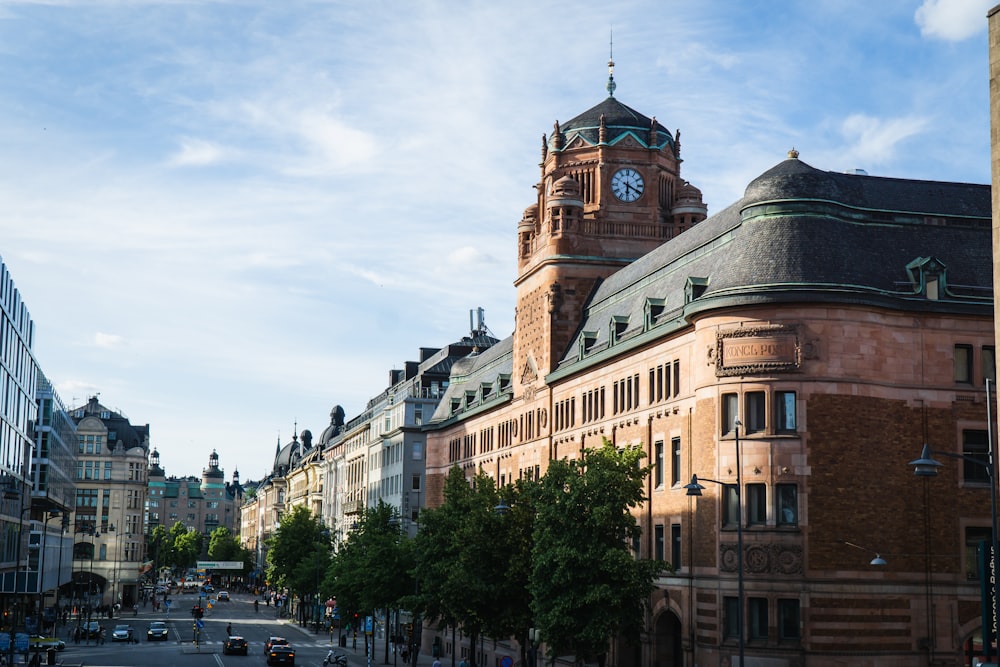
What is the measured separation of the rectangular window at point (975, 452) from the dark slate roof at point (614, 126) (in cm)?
3605

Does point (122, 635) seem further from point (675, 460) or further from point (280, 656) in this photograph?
point (675, 460)

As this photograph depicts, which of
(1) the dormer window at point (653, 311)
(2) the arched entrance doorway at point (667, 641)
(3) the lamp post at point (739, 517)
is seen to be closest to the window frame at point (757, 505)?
(3) the lamp post at point (739, 517)

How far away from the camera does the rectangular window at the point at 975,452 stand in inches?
2005

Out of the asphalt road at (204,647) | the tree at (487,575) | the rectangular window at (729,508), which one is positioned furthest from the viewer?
the asphalt road at (204,647)

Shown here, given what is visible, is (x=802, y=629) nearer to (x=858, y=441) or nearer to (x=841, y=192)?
(x=858, y=441)

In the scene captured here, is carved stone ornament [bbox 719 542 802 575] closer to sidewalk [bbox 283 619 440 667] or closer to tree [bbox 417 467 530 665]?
tree [bbox 417 467 530 665]

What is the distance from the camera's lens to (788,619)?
48.9 meters

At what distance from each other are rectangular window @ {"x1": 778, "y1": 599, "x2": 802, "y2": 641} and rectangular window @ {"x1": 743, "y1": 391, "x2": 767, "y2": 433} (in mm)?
6522

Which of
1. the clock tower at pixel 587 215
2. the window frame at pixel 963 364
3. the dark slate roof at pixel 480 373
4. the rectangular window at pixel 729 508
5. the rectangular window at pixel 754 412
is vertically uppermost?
the clock tower at pixel 587 215

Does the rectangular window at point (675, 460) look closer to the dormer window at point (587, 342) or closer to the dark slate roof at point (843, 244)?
the dark slate roof at point (843, 244)

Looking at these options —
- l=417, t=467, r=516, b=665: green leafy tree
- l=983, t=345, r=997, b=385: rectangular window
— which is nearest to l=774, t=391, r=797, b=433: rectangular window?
l=983, t=345, r=997, b=385: rectangular window

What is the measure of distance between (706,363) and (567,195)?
88.5 feet

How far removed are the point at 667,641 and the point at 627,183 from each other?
33307mm

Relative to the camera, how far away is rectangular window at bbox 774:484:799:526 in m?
49.5
